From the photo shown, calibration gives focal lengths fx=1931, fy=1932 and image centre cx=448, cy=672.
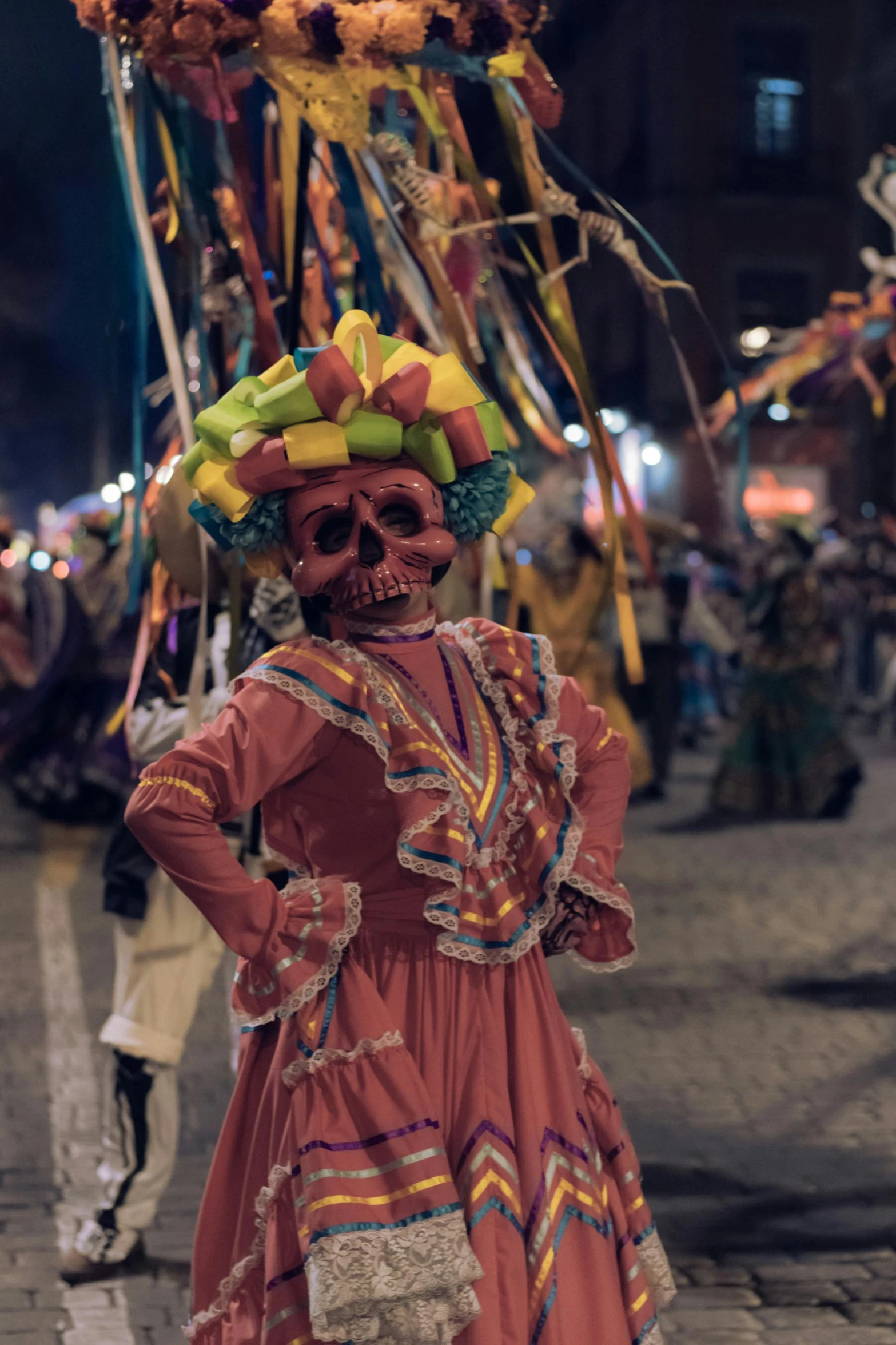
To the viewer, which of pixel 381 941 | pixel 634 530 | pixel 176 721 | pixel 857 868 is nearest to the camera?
pixel 381 941

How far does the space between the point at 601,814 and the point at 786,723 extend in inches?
351

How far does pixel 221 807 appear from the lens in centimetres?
289

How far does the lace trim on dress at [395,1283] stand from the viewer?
2.78m

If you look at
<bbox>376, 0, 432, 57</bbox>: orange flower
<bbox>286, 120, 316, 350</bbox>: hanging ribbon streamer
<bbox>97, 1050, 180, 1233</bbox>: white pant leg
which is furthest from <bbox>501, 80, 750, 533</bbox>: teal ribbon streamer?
<bbox>97, 1050, 180, 1233</bbox>: white pant leg

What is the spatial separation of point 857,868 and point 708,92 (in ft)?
89.2

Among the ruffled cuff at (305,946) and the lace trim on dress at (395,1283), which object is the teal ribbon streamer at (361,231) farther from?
the lace trim on dress at (395,1283)

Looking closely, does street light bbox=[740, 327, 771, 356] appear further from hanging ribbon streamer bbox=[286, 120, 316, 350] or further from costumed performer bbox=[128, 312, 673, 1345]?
costumed performer bbox=[128, 312, 673, 1345]

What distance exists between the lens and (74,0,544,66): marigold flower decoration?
362 centimetres

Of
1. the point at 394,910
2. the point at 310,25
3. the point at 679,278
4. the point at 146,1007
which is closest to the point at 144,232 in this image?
the point at 310,25

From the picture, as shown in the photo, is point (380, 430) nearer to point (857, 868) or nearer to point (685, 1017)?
point (685, 1017)

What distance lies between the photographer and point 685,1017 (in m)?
6.64


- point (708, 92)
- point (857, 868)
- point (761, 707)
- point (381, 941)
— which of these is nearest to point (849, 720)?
point (761, 707)

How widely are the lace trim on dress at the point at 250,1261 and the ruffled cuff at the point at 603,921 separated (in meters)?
0.62

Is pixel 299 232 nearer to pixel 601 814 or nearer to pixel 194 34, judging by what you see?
pixel 194 34
